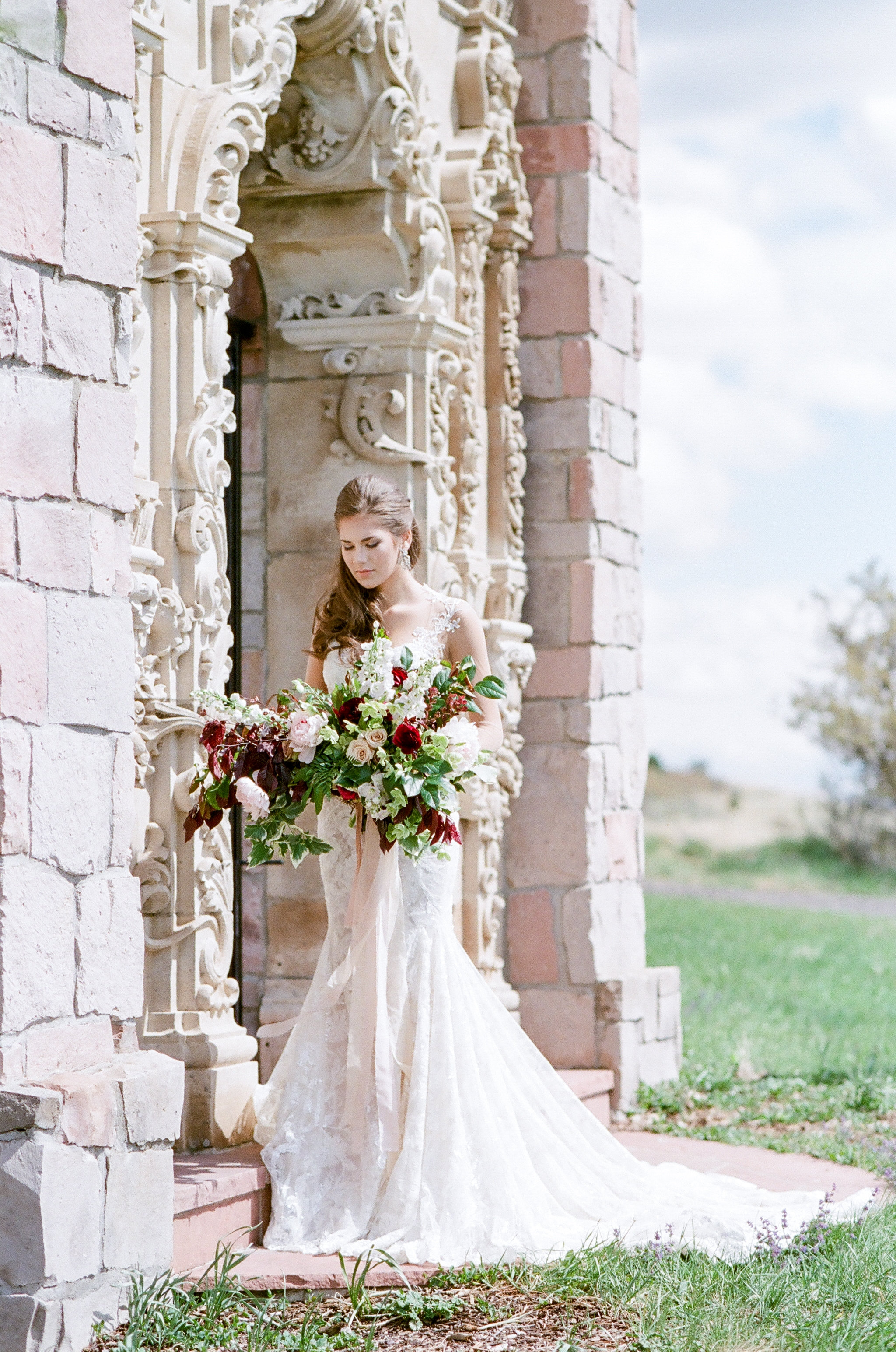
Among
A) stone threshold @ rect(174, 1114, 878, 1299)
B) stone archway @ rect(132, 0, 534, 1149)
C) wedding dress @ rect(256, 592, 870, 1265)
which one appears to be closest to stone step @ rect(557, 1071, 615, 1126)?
stone archway @ rect(132, 0, 534, 1149)

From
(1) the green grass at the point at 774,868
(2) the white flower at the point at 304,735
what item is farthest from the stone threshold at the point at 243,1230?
(1) the green grass at the point at 774,868

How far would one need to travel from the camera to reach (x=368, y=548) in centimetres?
520

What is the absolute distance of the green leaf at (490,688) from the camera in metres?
4.97

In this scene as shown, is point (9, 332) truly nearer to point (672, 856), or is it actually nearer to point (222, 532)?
point (222, 532)

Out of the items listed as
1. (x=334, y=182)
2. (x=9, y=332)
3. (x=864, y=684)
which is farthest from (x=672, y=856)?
(x=9, y=332)

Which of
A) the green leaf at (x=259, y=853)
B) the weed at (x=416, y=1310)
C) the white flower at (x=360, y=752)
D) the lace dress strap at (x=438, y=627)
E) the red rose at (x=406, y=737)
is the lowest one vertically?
the weed at (x=416, y=1310)

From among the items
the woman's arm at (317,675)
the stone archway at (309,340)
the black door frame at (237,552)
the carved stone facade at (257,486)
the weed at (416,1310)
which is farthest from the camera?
the black door frame at (237,552)

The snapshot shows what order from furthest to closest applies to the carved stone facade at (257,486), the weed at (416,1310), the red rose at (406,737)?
the red rose at (406,737) < the weed at (416,1310) < the carved stone facade at (257,486)

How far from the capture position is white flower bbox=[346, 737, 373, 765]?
4.86 metres

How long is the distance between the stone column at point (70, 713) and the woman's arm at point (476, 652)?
1.28m

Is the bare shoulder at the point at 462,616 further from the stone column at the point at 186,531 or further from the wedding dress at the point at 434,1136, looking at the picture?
the stone column at the point at 186,531

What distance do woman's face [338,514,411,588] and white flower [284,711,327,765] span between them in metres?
0.53

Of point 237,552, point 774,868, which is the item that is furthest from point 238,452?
point 774,868

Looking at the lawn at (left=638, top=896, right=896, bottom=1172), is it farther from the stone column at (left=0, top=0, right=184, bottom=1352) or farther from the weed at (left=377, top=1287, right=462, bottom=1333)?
A: the stone column at (left=0, top=0, right=184, bottom=1352)
